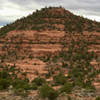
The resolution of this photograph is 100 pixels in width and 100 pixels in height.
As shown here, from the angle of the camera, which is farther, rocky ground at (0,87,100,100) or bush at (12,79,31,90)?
bush at (12,79,31,90)

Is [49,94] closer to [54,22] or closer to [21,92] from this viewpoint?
[21,92]

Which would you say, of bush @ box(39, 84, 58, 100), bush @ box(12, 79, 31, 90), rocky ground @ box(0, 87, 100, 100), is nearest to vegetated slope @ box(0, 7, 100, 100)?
bush @ box(12, 79, 31, 90)

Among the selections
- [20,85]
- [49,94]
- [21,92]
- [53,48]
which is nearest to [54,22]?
[53,48]

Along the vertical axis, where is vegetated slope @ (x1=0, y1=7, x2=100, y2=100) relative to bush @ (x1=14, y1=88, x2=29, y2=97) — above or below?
above

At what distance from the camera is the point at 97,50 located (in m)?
34.6

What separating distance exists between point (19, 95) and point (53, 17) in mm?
24373

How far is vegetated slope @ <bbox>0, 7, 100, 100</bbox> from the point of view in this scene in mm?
25969

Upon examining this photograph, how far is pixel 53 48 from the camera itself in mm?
34344

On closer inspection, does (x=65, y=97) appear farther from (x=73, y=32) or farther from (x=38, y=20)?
(x=38, y=20)

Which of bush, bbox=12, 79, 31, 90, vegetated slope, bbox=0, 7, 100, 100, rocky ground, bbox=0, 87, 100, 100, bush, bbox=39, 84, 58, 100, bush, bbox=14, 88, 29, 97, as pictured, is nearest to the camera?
bush, bbox=39, 84, 58, 100

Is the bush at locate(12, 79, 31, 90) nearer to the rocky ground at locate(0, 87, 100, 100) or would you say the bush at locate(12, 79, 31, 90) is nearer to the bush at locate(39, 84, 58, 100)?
the rocky ground at locate(0, 87, 100, 100)

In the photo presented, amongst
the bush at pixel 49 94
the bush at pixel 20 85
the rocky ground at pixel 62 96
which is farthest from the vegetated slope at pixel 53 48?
the bush at pixel 49 94

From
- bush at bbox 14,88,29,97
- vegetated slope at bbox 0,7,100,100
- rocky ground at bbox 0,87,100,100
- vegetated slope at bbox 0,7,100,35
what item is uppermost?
vegetated slope at bbox 0,7,100,35

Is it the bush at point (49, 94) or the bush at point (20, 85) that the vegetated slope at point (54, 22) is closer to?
the bush at point (20, 85)
